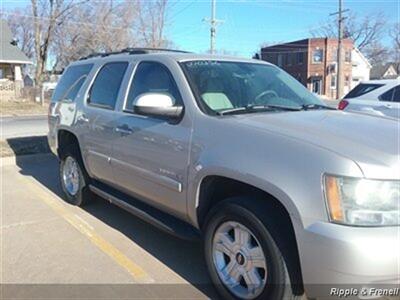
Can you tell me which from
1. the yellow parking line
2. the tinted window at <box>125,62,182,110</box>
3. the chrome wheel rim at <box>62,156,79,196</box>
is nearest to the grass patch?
the yellow parking line

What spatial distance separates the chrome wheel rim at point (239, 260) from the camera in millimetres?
3088

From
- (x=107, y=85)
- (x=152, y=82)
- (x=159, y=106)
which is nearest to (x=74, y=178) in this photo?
(x=107, y=85)

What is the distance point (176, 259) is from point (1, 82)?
32722 millimetres

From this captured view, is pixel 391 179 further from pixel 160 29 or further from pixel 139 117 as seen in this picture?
pixel 160 29

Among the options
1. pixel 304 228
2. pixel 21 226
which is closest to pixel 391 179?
pixel 304 228

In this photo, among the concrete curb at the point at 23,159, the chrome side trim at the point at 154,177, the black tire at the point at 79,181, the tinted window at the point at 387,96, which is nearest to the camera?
the chrome side trim at the point at 154,177

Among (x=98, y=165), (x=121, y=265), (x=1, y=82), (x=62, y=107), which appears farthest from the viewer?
(x=1, y=82)

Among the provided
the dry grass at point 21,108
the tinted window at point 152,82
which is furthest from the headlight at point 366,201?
the dry grass at point 21,108

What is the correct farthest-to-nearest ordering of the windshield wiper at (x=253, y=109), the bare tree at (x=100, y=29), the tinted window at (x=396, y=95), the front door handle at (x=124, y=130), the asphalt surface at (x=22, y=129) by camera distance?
the bare tree at (x=100, y=29), the asphalt surface at (x=22, y=129), the tinted window at (x=396, y=95), the front door handle at (x=124, y=130), the windshield wiper at (x=253, y=109)

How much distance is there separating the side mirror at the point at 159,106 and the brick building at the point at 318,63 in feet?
167

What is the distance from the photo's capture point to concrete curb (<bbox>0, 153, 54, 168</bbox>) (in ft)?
28.6

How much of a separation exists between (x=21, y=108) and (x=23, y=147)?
1958 cm

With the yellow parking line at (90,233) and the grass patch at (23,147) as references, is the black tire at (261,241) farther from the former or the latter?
the grass patch at (23,147)

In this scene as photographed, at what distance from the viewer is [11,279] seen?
3807mm
